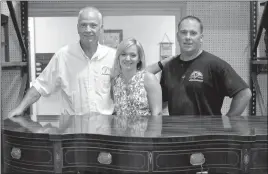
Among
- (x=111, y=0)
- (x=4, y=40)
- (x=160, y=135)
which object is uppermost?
(x=111, y=0)

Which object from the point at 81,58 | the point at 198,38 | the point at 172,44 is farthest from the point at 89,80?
the point at 172,44

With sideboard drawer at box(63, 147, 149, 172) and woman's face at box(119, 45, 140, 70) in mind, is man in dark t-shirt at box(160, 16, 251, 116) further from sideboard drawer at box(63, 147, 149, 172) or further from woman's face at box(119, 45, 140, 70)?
sideboard drawer at box(63, 147, 149, 172)

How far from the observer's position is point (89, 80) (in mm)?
1547

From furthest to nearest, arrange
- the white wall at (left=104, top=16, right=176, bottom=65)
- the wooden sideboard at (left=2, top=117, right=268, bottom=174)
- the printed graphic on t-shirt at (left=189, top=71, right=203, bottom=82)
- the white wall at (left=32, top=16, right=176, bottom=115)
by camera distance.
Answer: the white wall at (left=104, top=16, right=176, bottom=65)
the white wall at (left=32, top=16, right=176, bottom=115)
the printed graphic on t-shirt at (left=189, top=71, right=203, bottom=82)
the wooden sideboard at (left=2, top=117, right=268, bottom=174)

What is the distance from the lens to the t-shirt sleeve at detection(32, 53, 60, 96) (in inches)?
61.8

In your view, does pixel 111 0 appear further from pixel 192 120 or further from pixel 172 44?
pixel 192 120

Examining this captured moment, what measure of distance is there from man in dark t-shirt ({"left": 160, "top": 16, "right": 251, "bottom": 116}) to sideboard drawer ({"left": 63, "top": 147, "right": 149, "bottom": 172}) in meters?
0.53

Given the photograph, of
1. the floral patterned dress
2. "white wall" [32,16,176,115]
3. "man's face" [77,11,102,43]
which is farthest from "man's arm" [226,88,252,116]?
"white wall" [32,16,176,115]

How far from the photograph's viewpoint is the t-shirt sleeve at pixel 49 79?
5.15ft

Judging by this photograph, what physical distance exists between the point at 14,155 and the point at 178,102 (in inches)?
28.0

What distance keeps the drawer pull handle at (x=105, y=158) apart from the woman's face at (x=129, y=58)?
0.42 meters

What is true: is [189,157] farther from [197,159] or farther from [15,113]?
[15,113]

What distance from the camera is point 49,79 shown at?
1.59 m

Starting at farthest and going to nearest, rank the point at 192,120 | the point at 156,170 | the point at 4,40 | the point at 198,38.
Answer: the point at 4,40 < the point at 198,38 < the point at 192,120 < the point at 156,170
